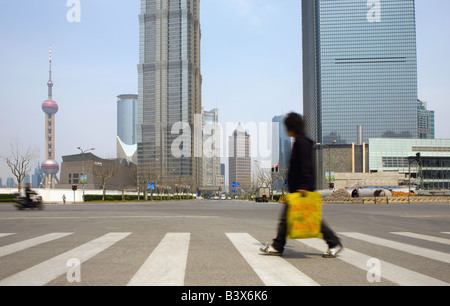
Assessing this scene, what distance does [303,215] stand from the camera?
5266mm

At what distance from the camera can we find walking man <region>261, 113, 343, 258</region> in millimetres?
5395

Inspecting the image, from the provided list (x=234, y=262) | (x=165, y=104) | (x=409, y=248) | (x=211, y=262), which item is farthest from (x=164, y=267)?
(x=165, y=104)

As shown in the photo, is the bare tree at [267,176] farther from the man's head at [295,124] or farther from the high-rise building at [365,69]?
the man's head at [295,124]

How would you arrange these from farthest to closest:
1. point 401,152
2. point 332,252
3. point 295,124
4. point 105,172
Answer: point 401,152 → point 105,172 → point 295,124 → point 332,252

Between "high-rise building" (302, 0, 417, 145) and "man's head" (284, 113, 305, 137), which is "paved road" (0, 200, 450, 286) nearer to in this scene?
"man's head" (284, 113, 305, 137)

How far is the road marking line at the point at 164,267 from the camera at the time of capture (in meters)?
4.18

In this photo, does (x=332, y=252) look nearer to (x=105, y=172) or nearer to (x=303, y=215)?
(x=303, y=215)

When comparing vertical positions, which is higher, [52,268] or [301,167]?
[301,167]

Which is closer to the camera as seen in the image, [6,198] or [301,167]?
[301,167]

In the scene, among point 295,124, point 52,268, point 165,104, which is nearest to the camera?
point 52,268

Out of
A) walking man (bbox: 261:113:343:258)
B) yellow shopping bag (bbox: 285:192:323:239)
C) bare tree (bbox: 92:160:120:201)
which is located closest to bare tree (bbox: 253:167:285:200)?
bare tree (bbox: 92:160:120:201)

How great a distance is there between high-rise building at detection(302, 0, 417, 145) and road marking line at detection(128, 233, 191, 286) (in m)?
134

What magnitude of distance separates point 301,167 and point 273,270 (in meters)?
1.48
